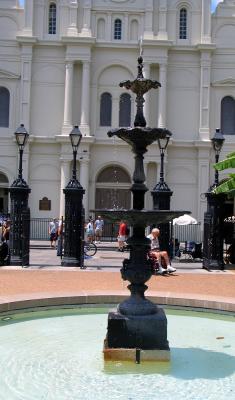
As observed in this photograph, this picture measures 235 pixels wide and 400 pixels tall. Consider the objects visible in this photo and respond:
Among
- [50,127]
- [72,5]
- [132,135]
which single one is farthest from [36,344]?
[72,5]

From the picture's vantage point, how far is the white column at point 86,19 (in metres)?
39.1

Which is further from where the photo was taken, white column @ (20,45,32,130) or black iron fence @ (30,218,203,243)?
white column @ (20,45,32,130)

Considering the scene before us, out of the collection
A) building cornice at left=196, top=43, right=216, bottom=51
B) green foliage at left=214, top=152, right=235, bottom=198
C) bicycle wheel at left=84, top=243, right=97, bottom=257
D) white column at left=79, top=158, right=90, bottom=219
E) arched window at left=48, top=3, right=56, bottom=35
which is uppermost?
arched window at left=48, top=3, right=56, bottom=35

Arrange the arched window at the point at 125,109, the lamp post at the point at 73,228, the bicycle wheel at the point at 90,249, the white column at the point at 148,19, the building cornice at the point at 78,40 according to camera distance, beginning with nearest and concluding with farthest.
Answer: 1. the lamp post at the point at 73,228
2. the bicycle wheel at the point at 90,249
3. the building cornice at the point at 78,40
4. the white column at the point at 148,19
5. the arched window at the point at 125,109

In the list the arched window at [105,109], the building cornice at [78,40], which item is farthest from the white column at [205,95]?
the building cornice at [78,40]

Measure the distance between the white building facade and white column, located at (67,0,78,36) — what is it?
0.07 m

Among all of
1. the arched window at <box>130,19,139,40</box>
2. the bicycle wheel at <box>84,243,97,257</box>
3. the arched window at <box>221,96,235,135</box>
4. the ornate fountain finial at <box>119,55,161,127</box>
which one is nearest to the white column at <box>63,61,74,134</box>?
the arched window at <box>130,19,139,40</box>

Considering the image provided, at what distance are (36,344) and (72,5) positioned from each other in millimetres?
34725

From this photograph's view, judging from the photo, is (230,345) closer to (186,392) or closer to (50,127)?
(186,392)

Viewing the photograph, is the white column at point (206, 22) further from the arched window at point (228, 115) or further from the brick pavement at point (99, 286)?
the brick pavement at point (99, 286)

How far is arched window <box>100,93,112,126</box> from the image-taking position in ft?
132

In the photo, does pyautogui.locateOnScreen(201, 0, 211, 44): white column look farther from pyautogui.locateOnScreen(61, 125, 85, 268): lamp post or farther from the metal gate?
the metal gate

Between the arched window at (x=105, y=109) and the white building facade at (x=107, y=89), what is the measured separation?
0.07m

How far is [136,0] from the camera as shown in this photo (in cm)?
4009
